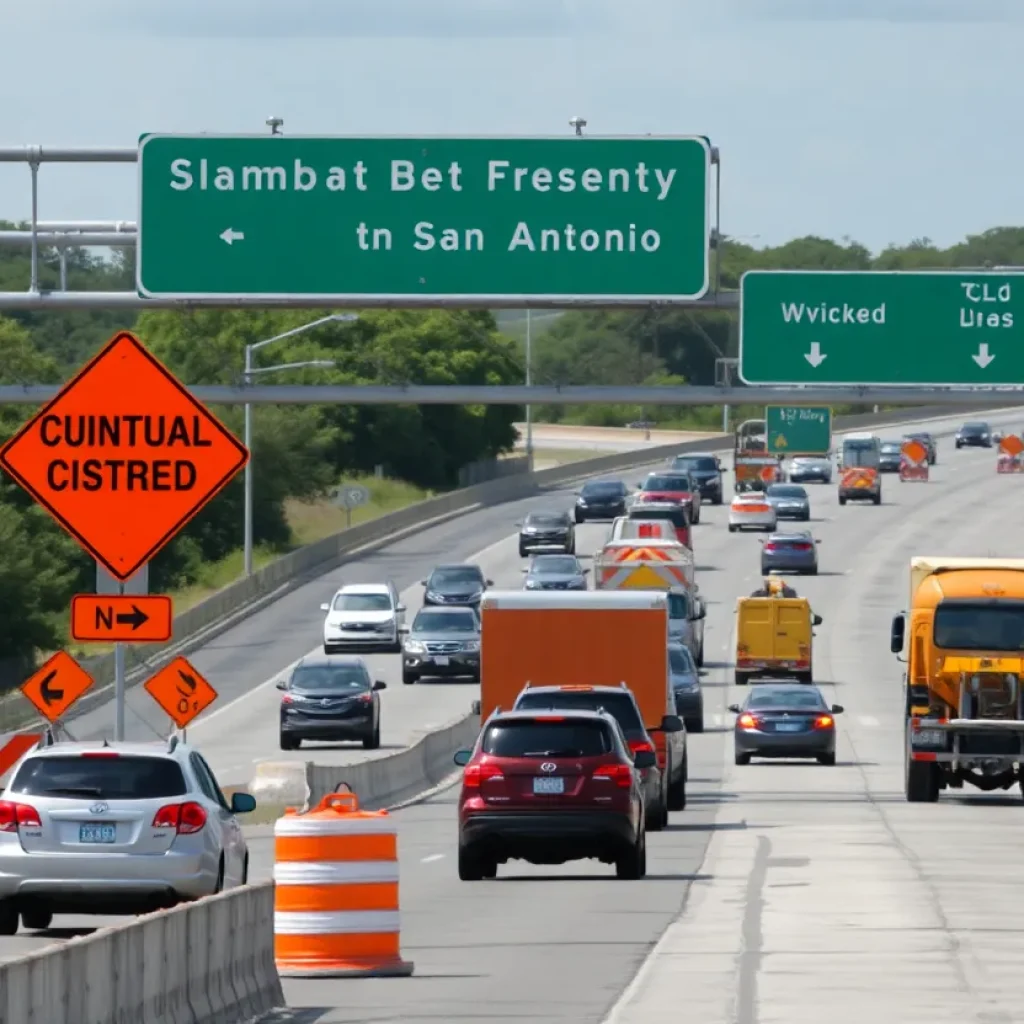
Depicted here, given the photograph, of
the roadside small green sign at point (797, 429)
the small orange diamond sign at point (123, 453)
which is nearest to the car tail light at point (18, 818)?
the small orange diamond sign at point (123, 453)

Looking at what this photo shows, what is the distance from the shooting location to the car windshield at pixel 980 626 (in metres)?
36.3

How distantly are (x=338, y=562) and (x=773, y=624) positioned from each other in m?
33.7

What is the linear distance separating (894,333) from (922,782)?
9278 mm

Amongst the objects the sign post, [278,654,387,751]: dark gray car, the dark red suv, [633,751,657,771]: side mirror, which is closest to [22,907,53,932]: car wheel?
the sign post

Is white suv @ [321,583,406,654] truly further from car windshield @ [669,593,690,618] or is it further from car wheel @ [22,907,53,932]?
car wheel @ [22,907,53,932]

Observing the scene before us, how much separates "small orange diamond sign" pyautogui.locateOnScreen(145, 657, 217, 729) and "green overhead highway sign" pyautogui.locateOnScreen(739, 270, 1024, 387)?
838 cm

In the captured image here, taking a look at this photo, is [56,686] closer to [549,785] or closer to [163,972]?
[549,785]

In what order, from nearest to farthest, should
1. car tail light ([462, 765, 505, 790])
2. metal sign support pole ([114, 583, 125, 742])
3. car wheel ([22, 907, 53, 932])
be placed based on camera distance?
car wheel ([22, 907, 53, 932]) → metal sign support pole ([114, 583, 125, 742]) → car tail light ([462, 765, 505, 790])

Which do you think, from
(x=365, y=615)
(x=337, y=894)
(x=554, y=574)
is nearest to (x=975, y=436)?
(x=554, y=574)

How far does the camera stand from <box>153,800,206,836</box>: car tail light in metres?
18.9

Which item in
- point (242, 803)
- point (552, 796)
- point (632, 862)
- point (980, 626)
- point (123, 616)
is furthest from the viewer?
point (980, 626)

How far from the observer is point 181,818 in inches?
747

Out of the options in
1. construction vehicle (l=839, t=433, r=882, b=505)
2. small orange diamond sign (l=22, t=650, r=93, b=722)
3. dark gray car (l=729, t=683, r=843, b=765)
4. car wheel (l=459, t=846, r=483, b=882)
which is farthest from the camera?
construction vehicle (l=839, t=433, r=882, b=505)

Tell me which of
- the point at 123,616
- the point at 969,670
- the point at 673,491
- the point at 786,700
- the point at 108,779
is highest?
the point at 673,491
